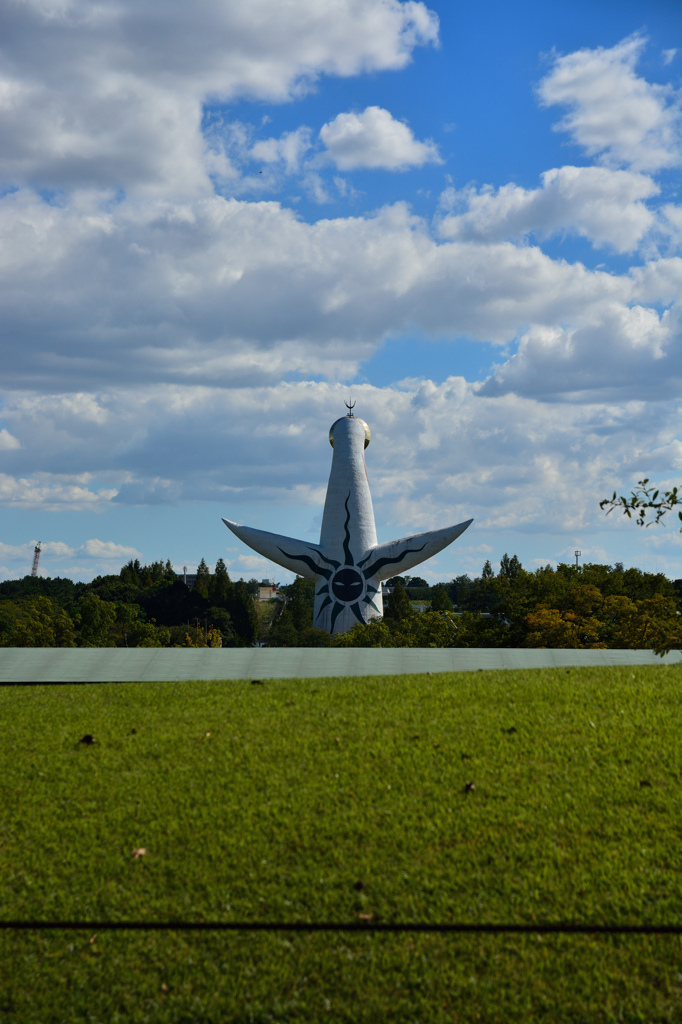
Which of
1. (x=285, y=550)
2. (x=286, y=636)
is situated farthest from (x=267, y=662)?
(x=286, y=636)

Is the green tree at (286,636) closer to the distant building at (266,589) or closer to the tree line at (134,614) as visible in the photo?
the tree line at (134,614)

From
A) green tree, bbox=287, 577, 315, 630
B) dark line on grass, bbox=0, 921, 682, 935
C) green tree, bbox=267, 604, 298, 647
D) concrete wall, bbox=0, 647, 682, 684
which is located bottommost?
dark line on grass, bbox=0, 921, 682, 935

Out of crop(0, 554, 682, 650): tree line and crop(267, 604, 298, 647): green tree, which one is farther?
crop(267, 604, 298, 647): green tree

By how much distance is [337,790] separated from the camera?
646 centimetres

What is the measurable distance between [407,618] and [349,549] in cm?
626

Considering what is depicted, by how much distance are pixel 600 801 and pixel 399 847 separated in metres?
A: 1.73

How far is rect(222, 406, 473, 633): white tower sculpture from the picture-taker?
2717 cm

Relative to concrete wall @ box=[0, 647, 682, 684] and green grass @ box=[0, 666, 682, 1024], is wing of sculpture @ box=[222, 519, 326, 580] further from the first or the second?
green grass @ box=[0, 666, 682, 1024]

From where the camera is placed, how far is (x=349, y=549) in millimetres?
27297

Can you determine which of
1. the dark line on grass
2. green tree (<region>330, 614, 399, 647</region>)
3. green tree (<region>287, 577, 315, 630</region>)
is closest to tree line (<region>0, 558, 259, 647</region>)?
green tree (<region>287, 577, 315, 630</region>)

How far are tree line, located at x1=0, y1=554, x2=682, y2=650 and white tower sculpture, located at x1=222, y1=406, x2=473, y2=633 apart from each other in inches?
34.7

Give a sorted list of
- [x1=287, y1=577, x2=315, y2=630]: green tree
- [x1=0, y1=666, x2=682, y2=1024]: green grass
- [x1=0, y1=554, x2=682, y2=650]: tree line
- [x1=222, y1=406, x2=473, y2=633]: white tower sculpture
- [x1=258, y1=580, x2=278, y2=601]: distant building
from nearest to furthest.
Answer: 1. [x1=0, y1=666, x2=682, y2=1024]: green grass
2. [x1=0, y1=554, x2=682, y2=650]: tree line
3. [x1=222, y1=406, x2=473, y2=633]: white tower sculpture
4. [x1=287, y1=577, x2=315, y2=630]: green tree
5. [x1=258, y1=580, x2=278, y2=601]: distant building

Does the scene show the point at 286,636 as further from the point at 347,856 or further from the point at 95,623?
the point at 347,856

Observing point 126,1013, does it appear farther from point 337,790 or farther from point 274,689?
point 274,689
